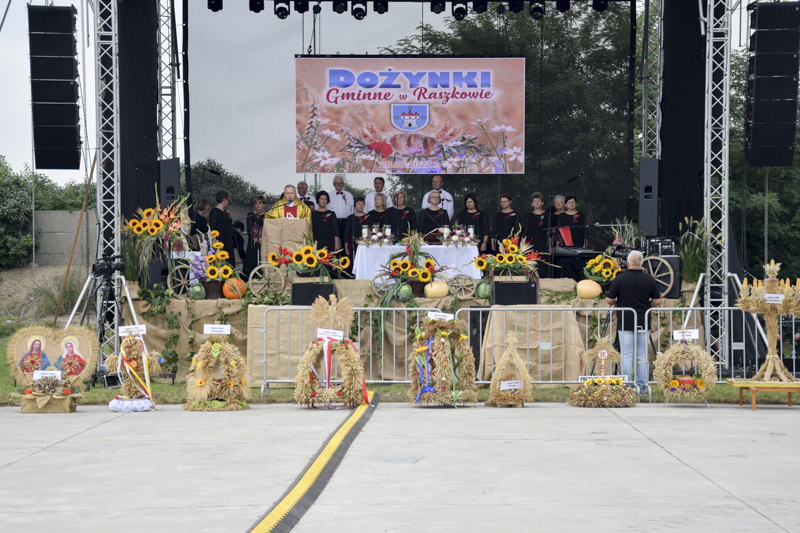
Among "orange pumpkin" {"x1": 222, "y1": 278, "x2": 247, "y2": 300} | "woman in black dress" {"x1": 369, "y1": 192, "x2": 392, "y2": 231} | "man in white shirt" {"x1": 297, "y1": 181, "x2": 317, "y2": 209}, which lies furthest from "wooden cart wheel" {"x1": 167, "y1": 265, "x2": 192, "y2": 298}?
"woman in black dress" {"x1": 369, "y1": 192, "x2": 392, "y2": 231}

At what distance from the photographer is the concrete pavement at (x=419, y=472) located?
434 cm

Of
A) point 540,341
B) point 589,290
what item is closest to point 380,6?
point 589,290

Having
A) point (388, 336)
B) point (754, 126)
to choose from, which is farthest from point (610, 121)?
point (388, 336)

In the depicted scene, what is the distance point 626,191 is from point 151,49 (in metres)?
8.27

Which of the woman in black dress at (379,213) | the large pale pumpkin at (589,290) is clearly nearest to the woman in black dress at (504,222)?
the woman in black dress at (379,213)

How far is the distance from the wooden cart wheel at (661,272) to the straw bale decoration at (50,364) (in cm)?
687

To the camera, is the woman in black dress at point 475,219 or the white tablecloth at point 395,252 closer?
the white tablecloth at point 395,252

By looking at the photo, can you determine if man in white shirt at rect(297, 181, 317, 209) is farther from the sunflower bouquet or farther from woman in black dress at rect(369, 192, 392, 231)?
the sunflower bouquet

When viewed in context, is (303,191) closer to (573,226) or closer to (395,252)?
(395,252)

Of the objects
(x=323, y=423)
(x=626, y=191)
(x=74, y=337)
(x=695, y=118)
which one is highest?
(x=695, y=118)

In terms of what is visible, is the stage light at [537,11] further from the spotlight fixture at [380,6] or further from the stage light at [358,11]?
the stage light at [358,11]

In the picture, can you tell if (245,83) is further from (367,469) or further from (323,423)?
(367,469)

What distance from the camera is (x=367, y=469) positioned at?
5547 millimetres

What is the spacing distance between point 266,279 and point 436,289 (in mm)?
2199
